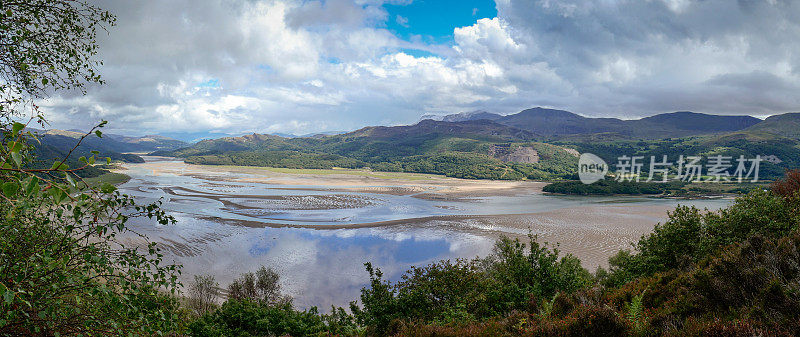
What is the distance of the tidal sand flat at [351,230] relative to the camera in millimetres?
30844

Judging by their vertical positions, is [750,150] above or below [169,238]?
above

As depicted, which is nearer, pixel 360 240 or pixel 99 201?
pixel 99 201

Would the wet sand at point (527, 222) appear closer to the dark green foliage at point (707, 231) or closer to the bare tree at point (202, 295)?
the bare tree at point (202, 295)

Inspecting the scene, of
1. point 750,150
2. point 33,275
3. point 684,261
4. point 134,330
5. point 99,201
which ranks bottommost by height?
point 684,261

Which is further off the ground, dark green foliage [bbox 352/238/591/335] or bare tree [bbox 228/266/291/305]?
dark green foliage [bbox 352/238/591/335]

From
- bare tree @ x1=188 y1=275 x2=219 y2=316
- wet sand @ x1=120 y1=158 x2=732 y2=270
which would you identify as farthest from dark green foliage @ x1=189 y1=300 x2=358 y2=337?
wet sand @ x1=120 y1=158 x2=732 y2=270

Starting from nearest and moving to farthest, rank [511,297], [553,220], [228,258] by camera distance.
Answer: [511,297] → [228,258] → [553,220]

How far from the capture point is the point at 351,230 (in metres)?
43.0

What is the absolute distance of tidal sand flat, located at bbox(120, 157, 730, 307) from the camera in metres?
30.8

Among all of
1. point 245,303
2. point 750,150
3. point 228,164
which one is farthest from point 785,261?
point 750,150

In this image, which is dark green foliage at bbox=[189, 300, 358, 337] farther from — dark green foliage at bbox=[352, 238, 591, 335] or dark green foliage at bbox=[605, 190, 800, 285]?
dark green foliage at bbox=[605, 190, 800, 285]

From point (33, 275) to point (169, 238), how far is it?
40.3m

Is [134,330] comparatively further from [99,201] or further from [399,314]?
[399,314]

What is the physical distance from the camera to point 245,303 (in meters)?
16.1
